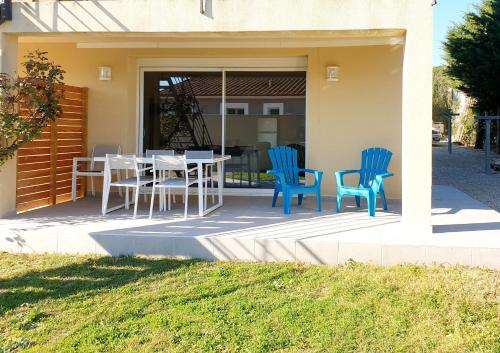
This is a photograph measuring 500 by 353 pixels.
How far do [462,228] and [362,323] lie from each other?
9.35 ft

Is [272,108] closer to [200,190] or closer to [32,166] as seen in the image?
[200,190]

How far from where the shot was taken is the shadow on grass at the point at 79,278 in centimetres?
418

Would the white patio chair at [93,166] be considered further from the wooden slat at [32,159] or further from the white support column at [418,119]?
the white support column at [418,119]

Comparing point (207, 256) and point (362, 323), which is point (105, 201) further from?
point (362, 323)

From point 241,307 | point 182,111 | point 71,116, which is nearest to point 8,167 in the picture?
point 71,116

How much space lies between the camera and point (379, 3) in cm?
564

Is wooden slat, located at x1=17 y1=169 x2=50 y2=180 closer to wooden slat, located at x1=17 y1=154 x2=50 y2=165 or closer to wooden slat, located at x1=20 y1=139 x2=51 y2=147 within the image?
wooden slat, located at x1=17 y1=154 x2=50 y2=165

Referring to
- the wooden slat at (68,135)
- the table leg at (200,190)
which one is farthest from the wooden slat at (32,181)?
the table leg at (200,190)

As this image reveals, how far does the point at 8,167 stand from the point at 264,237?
3.58 m

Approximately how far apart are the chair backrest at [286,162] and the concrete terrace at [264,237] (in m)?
1.14

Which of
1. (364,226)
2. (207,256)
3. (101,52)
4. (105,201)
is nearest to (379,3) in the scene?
(364,226)

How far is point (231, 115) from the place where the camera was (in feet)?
29.8

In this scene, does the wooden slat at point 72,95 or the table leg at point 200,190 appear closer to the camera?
the table leg at point 200,190

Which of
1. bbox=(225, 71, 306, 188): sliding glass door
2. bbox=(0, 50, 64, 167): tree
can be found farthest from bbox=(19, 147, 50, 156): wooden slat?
bbox=(225, 71, 306, 188): sliding glass door
